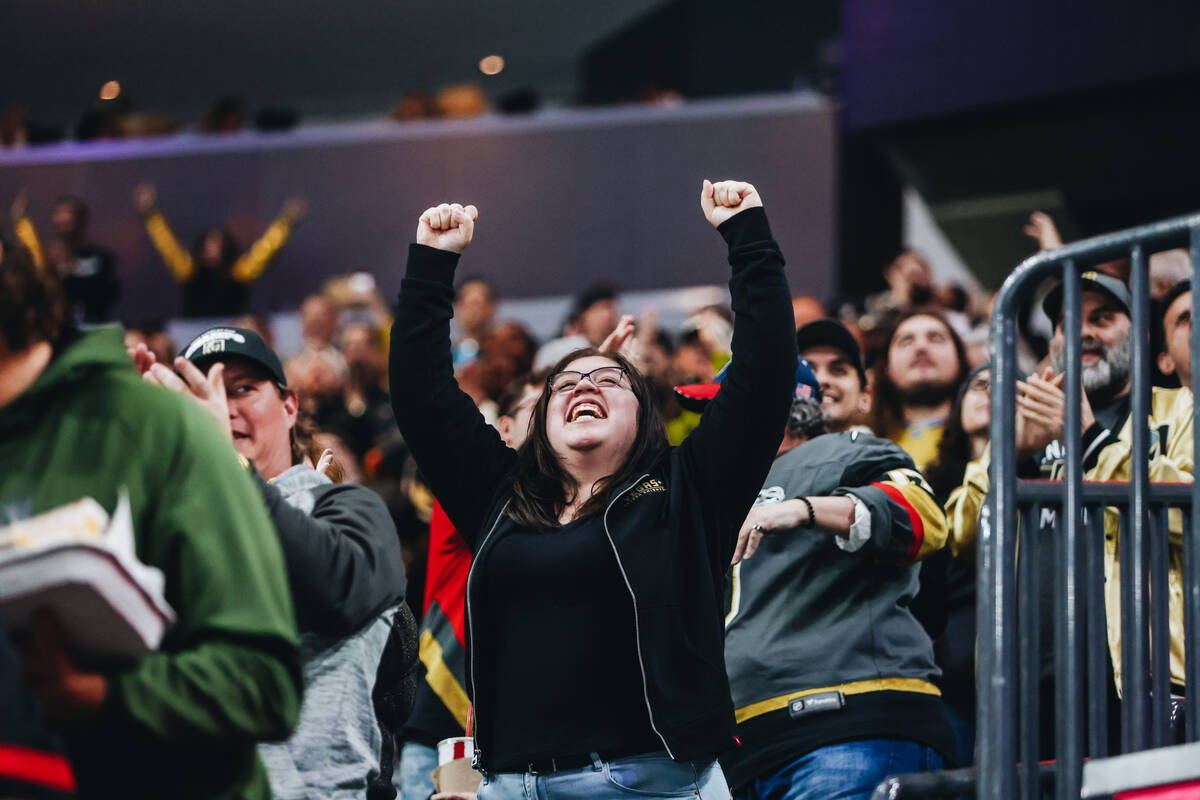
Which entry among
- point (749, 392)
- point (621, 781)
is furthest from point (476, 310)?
point (621, 781)

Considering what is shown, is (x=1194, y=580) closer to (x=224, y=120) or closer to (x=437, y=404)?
(x=437, y=404)

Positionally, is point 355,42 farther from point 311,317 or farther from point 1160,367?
point 1160,367

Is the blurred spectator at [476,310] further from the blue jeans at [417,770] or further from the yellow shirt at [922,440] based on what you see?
the blue jeans at [417,770]

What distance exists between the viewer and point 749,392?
2561 millimetres

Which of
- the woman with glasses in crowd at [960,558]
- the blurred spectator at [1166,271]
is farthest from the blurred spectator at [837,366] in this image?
the blurred spectator at [1166,271]

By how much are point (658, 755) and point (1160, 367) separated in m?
1.65

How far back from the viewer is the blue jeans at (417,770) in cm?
358

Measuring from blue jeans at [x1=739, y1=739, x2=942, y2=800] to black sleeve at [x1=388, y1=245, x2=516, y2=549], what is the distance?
0.82 m

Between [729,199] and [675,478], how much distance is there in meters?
0.53

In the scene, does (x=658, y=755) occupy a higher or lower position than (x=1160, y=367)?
lower

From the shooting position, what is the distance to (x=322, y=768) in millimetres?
2480

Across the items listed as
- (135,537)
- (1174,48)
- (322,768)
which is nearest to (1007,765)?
(322,768)

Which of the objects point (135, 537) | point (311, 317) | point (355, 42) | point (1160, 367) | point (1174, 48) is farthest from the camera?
point (355, 42)

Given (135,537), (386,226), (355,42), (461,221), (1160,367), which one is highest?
(355,42)
